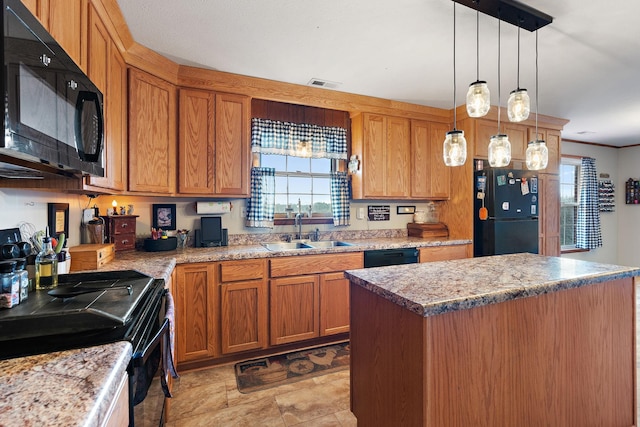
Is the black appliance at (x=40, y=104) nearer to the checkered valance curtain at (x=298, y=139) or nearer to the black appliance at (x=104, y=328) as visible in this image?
the black appliance at (x=104, y=328)

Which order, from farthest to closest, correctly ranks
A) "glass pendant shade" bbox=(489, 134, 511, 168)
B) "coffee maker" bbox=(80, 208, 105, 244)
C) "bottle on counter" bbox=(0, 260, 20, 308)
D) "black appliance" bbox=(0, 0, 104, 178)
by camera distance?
"coffee maker" bbox=(80, 208, 105, 244) → "glass pendant shade" bbox=(489, 134, 511, 168) → "bottle on counter" bbox=(0, 260, 20, 308) → "black appliance" bbox=(0, 0, 104, 178)

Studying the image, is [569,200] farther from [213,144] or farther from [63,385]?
A: [63,385]

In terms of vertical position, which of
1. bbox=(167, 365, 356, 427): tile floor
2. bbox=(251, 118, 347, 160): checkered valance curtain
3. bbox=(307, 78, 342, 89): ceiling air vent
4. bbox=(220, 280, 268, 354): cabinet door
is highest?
bbox=(307, 78, 342, 89): ceiling air vent

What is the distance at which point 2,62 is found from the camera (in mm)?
707

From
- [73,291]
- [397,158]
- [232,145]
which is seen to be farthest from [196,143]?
[397,158]

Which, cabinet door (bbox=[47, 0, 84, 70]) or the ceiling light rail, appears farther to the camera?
the ceiling light rail

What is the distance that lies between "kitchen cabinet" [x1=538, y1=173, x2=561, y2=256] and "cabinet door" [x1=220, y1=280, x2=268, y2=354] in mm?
3659

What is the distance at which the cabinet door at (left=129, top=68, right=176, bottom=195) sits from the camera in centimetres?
228

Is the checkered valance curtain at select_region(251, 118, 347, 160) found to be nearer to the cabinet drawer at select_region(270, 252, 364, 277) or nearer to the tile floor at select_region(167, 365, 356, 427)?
the cabinet drawer at select_region(270, 252, 364, 277)

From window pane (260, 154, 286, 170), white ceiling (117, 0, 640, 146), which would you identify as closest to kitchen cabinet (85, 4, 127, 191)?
white ceiling (117, 0, 640, 146)

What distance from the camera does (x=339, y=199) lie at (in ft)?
11.5

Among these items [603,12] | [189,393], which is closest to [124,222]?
[189,393]

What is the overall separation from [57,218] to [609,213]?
795 cm

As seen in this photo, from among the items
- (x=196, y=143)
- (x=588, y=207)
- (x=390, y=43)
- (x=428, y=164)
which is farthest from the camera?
(x=588, y=207)
